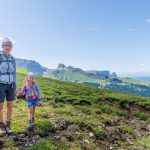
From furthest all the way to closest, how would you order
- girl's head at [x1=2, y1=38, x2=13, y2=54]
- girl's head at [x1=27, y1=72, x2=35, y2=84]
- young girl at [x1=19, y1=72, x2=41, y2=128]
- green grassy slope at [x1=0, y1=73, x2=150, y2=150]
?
young girl at [x1=19, y1=72, x2=41, y2=128] → girl's head at [x1=27, y1=72, x2=35, y2=84] → green grassy slope at [x1=0, y1=73, x2=150, y2=150] → girl's head at [x1=2, y1=38, x2=13, y2=54]

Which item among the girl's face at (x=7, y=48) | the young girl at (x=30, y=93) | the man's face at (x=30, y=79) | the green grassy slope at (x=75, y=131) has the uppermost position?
the girl's face at (x=7, y=48)

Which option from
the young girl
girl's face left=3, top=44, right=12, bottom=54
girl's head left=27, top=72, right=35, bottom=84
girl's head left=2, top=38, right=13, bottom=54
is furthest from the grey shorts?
girl's head left=2, top=38, right=13, bottom=54

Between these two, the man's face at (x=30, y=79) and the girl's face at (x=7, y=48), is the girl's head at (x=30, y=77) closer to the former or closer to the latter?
the man's face at (x=30, y=79)

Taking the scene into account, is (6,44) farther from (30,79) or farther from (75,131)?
(75,131)

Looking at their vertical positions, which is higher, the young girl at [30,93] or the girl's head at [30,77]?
the girl's head at [30,77]

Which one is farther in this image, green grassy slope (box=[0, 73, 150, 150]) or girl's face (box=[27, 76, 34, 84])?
girl's face (box=[27, 76, 34, 84])

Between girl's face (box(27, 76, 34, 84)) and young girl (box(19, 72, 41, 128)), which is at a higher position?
girl's face (box(27, 76, 34, 84))

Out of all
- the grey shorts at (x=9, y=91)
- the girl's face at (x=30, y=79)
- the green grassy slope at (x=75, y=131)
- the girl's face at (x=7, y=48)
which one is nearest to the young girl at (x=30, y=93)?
the girl's face at (x=30, y=79)

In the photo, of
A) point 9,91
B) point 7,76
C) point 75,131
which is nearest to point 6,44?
point 7,76

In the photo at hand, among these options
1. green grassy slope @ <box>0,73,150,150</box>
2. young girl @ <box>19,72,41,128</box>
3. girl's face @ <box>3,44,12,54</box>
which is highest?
girl's face @ <box>3,44,12,54</box>

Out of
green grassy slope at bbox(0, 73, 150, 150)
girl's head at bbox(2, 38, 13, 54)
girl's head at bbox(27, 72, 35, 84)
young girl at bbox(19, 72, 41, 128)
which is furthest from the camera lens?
young girl at bbox(19, 72, 41, 128)

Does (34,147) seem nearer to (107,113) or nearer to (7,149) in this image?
(7,149)

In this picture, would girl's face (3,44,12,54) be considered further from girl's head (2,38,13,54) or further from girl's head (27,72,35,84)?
girl's head (27,72,35,84)

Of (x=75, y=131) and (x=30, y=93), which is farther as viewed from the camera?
(x=75, y=131)
